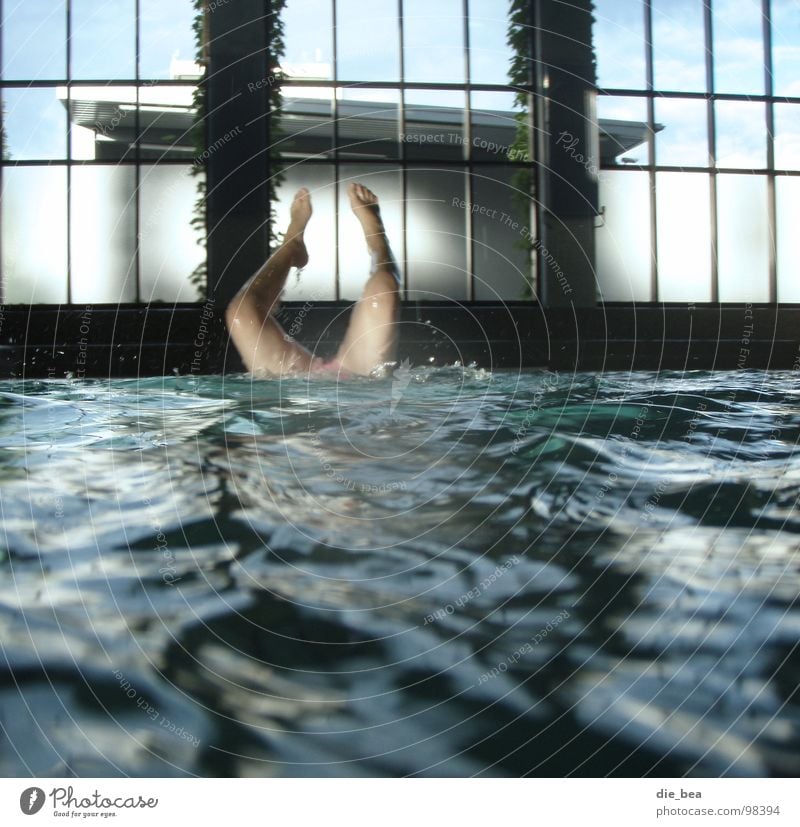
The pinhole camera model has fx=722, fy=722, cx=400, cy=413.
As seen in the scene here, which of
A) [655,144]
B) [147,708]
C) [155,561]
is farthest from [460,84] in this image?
[147,708]

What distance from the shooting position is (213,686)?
41.8 inches

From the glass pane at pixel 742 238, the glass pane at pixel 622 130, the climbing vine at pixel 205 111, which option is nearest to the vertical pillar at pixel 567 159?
the glass pane at pixel 622 130

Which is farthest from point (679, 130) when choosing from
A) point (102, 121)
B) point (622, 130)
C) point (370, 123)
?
point (102, 121)

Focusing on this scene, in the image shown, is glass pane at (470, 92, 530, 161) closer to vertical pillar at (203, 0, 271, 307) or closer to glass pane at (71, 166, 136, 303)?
vertical pillar at (203, 0, 271, 307)

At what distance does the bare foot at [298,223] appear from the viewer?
4.12 m

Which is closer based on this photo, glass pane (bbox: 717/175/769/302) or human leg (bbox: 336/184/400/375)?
human leg (bbox: 336/184/400/375)

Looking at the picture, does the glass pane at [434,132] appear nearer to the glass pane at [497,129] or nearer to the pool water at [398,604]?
the glass pane at [497,129]

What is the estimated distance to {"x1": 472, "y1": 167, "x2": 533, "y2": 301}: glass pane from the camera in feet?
23.2

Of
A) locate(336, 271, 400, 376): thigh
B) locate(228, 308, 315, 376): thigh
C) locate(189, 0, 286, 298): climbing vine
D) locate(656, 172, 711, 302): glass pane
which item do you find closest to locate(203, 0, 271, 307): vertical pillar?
locate(189, 0, 286, 298): climbing vine

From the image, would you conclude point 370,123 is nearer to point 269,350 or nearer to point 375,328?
point 375,328

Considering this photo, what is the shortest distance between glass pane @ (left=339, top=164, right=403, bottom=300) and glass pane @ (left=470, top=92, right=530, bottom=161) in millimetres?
888

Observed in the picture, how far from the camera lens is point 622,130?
724cm
